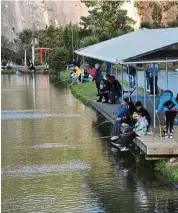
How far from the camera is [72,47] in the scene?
220 feet

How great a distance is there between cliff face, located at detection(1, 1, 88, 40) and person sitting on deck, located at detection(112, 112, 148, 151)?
10888cm

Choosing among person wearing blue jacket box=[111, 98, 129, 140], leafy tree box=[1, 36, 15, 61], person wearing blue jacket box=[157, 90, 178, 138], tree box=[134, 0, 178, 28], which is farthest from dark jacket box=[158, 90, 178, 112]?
leafy tree box=[1, 36, 15, 61]

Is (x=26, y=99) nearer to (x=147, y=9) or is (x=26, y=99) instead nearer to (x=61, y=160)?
(x=61, y=160)

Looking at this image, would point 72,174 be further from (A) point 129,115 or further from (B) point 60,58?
(B) point 60,58

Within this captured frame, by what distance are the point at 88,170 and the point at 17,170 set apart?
1.54 m

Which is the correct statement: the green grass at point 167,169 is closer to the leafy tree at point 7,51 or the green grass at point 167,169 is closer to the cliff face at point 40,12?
the leafy tree at point 7,51

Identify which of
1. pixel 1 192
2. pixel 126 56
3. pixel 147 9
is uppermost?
pixel 147 9

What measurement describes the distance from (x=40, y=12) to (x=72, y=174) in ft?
380

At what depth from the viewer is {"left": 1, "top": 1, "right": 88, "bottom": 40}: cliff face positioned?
413 ft

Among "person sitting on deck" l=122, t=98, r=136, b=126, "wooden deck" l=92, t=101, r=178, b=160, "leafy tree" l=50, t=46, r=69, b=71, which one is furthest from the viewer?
"leafy tree" l=50, t=46, r=69, b=71

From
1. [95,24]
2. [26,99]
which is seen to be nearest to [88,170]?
[26,99]

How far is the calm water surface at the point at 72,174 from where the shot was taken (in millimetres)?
11008

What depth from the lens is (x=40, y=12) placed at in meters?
127

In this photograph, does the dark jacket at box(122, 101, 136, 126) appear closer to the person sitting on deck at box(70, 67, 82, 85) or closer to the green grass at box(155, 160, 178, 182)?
the green grass at box(155, 160, 178, 182)
